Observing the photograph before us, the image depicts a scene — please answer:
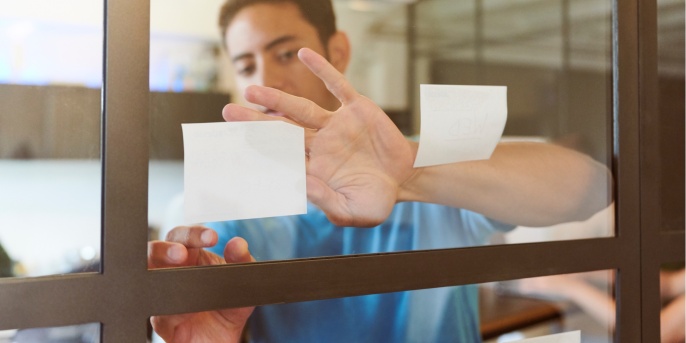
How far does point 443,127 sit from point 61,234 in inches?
23.0

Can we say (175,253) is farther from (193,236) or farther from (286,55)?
(286,55)

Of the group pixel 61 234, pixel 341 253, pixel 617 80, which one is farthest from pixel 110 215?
pixel 617 80

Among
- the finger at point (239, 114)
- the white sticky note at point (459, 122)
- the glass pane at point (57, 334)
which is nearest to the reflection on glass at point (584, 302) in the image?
the white sticky note at point (459, 122)

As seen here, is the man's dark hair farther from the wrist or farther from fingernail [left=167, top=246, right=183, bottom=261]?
fingernail [left=167, top=246, right=183, bottom=261]

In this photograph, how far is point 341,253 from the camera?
Answer: 0.95 meters

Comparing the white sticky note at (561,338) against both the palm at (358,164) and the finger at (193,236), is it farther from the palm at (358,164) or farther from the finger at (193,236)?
the finger at (193,236)

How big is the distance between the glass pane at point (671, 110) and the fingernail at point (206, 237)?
2.92 ft

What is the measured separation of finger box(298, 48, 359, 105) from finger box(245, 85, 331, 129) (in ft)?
0.11

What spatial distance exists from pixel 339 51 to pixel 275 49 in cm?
10

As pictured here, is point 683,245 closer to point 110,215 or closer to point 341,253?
point 341,253

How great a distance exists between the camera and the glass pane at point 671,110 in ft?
4.10

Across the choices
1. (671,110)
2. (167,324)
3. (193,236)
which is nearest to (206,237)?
(193,236)

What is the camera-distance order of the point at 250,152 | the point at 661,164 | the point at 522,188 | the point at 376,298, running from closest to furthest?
the point at 250,152 → the point at 376,298 → the point at 522,188 → the point at 661,164

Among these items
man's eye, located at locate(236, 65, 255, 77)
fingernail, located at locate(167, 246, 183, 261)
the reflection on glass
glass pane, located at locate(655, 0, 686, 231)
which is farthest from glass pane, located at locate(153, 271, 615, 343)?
man's eye, located at locate(236, 65, 255, 77)
